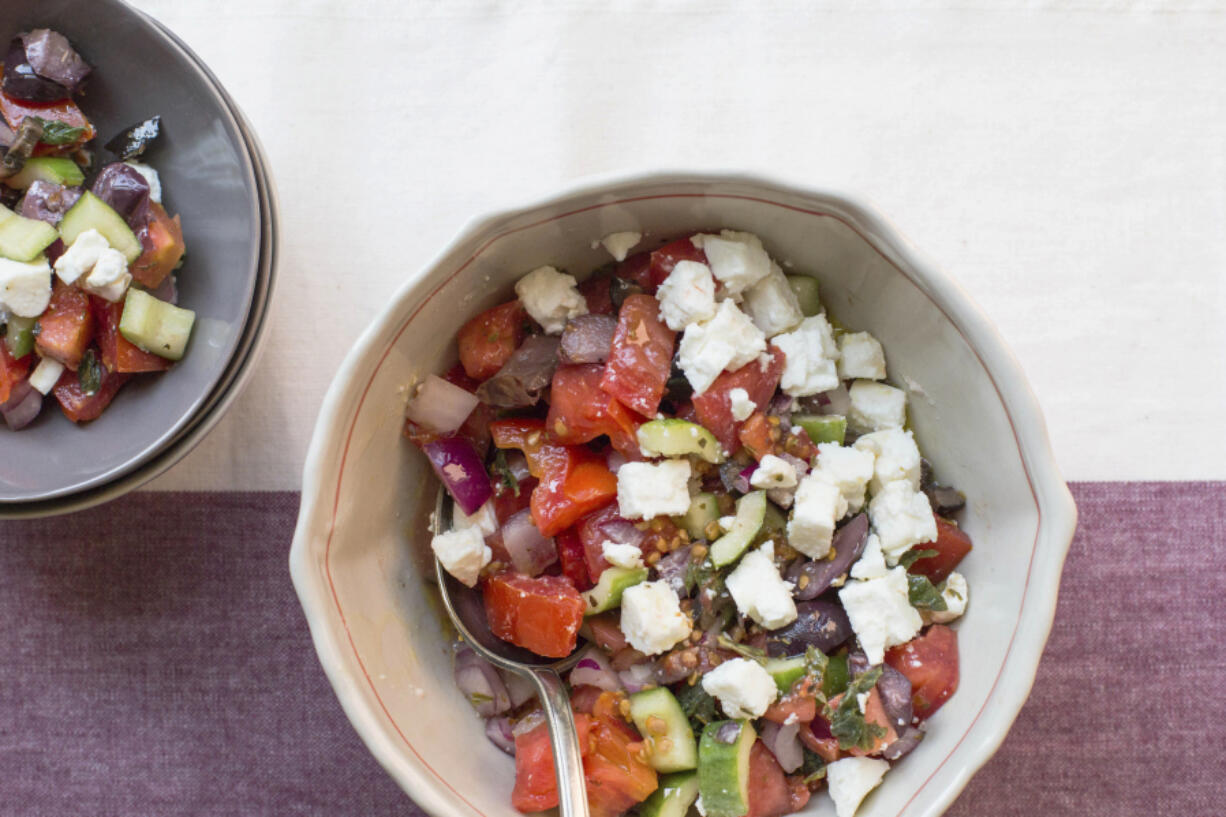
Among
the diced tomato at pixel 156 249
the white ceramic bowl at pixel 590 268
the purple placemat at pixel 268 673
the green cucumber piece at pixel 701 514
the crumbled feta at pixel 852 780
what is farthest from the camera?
the purple placemat at pixel 268 673

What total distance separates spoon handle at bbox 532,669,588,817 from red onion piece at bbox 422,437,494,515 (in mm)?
313

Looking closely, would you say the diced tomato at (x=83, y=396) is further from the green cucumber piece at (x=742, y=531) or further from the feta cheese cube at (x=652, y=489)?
the green cucumber piece at (x=742, y=531)

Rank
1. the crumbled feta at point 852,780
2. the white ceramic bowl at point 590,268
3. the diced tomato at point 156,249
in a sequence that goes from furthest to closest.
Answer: the diced tomato at point 156,249 < the crumbled feta at point 852,780 < the white ceramic bowl at point 590,268

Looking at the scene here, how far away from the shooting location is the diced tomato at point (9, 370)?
162 centimetres

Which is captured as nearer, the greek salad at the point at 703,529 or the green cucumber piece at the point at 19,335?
the greek salad at the point at 703,529

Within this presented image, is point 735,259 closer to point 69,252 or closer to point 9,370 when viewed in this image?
point 69,252

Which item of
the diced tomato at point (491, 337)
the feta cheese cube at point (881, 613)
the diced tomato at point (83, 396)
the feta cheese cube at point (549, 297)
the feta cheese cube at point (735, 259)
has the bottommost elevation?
the diced tomato at point (83, 396)

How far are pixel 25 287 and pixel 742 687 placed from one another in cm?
138

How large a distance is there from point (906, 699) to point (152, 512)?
1.46 m

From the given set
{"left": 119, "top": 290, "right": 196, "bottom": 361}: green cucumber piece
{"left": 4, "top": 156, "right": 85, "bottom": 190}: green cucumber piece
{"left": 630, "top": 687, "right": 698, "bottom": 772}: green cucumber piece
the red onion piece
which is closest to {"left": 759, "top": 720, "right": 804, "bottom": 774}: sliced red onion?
{"left": 630, "top": 687, "right": 698, "bottom": 772}: green cucumber piece

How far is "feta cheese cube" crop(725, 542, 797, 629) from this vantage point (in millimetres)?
Result: 1431

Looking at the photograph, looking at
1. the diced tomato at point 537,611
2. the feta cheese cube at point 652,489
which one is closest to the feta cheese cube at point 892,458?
the feta cheese cube at point 652,489

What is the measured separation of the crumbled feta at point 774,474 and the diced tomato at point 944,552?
26 cm

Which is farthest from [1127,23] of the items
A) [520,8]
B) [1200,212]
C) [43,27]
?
[43,27]
